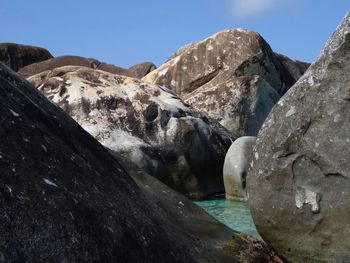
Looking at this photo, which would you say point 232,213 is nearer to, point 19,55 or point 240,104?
point 240,104

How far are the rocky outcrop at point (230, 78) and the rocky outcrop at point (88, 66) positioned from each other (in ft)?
25.5

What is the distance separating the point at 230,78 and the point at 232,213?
488 inches

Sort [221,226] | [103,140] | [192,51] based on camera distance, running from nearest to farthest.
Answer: [221,226] → [103,140] → [192,51]

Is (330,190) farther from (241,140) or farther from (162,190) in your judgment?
(241,140)

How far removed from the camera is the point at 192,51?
25375 millimetres

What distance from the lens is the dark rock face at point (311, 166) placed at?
5.10 m

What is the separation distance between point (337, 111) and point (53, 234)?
10.00ft

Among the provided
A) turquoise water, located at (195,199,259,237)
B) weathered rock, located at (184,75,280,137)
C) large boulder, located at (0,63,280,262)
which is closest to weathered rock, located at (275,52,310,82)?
weathered rock, located at (184,75,280,137)

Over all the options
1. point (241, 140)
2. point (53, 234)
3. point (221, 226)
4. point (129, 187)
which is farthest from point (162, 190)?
point (241, 140)

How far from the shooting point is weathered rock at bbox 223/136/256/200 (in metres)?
14.3

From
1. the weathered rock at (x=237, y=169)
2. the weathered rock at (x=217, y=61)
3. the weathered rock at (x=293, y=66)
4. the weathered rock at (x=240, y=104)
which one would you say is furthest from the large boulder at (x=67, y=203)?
the weathered rock at (x=293, y=66)

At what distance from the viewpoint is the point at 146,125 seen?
14836 mm

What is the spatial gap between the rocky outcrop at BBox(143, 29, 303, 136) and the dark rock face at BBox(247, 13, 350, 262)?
15443mm

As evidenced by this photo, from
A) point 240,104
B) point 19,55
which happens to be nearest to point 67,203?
point 240,104
